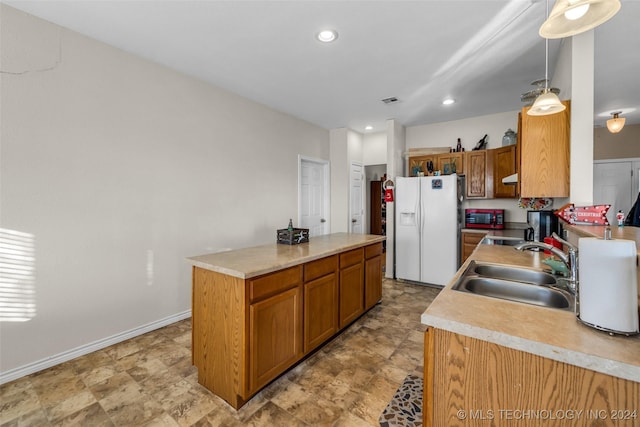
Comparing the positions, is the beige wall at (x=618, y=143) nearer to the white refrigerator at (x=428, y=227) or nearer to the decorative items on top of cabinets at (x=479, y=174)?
the decorative items on top of cabinets at (x=479, y=174)

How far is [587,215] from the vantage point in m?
1.84

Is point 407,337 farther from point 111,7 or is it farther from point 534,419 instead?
point 111,7

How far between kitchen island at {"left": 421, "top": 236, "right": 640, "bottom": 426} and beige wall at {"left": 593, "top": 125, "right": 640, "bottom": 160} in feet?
18.1

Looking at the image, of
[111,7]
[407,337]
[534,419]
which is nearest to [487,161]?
[407,337]

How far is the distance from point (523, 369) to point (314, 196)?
4.28m

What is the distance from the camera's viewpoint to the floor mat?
64.4 inches

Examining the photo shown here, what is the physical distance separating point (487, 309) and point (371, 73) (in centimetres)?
Answer: 267

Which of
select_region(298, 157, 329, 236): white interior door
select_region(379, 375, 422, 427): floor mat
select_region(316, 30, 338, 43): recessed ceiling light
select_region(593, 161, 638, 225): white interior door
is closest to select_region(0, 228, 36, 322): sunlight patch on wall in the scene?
select_region(379, 375, 422, 427): floor mat

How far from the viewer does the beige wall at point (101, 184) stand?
2.02 metres

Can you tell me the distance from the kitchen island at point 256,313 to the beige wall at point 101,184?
43.9 inches

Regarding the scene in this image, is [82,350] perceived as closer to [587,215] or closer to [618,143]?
[587,215]

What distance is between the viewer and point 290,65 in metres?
2.81

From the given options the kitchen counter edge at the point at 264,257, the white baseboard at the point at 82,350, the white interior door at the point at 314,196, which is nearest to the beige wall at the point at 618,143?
the white interior door at the point at 314,196

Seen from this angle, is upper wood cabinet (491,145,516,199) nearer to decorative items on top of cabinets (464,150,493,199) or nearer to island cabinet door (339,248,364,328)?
decorative items on top of cabinets (464,150,493,199)
